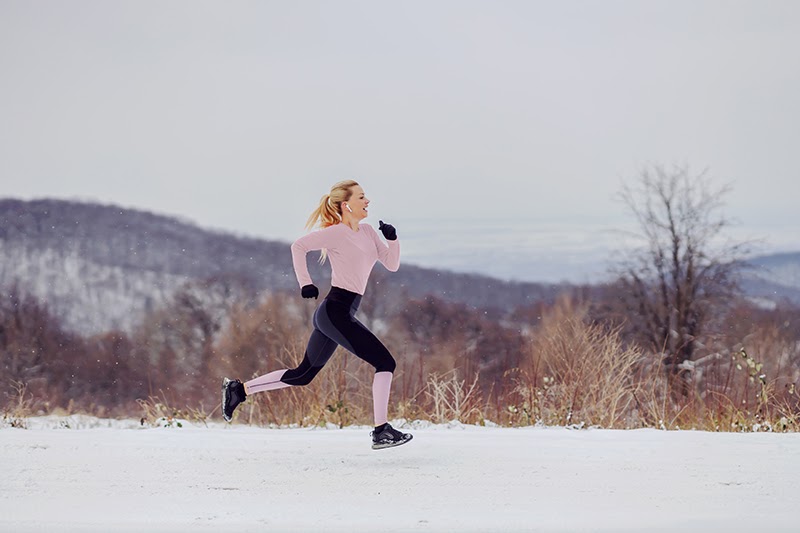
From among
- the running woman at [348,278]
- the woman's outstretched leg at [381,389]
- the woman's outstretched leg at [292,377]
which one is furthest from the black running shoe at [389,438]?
the woman's outstretched leg at [292,377]

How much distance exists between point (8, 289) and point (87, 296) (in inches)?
459

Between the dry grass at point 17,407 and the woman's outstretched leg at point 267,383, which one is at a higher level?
the woman's outstretched leg at point 267,383

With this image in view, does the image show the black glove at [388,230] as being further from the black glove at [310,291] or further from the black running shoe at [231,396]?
the black running shoe at [231,396]

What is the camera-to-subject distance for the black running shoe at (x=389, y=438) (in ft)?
19.4

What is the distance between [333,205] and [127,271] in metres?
64.4

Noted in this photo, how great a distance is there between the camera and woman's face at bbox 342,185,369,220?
5887mm

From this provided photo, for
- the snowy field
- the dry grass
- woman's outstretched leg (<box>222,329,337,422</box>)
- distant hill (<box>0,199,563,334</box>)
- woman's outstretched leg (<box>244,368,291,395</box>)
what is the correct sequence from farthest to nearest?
1. distant hill (<box>0,199,563,334</box>)
2. the dry grass
3. woman's outstretched leg (<box>244,368,291,395</box>)
4. woman's outstretched leg (<box>222,329,337,422</box>)
5. the snowy field

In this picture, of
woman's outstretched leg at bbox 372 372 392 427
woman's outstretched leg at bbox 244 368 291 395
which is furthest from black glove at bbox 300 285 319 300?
woman's outstretched leg at bbox 244 368 291 395

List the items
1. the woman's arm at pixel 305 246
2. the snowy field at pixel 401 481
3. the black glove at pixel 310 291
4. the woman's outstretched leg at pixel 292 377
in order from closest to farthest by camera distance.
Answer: the snowy field at pixel 401 481, the black glove at pixel 310 291, the woman's arm at pixel 305 246, the woman's outstretched leg at pixel 292 377

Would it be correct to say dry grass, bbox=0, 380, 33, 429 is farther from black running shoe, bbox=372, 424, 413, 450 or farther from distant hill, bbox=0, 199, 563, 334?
distant hill, bbox=0, 199, 563, 334

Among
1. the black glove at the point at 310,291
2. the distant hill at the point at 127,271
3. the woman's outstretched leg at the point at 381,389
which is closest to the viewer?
the black glove at the point at 310,291

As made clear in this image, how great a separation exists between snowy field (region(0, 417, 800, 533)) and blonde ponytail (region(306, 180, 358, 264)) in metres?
1.53

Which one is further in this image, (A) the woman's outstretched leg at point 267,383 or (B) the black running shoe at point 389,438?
A: (A) the woman's outstretched leg at point 267,383

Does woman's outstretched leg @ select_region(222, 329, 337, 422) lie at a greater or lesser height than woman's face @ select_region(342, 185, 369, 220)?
lesser
